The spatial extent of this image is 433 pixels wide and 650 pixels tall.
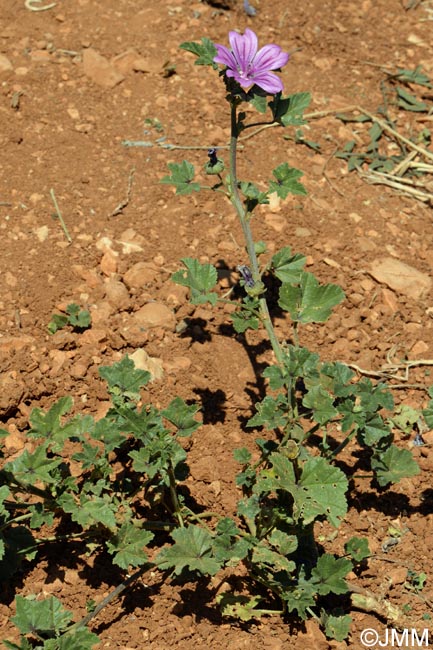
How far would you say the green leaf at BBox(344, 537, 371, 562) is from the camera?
3.09 metres

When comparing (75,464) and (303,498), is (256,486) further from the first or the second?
(75,464)

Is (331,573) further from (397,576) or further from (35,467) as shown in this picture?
(35,467)

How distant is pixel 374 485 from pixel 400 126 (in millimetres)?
2379

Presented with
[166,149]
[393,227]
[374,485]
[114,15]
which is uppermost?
[114,15]

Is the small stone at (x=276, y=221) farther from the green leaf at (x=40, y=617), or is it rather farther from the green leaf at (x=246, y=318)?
the green leaf at (x=40, y=617)

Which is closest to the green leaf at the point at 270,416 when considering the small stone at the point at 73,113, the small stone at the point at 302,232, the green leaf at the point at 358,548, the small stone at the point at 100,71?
the green leaf at the point at 358,548

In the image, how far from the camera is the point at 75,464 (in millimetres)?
3404

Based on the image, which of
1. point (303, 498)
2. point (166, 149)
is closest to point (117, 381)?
point (303, 498)

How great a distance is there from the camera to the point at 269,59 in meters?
3.12

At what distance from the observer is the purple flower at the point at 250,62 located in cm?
292

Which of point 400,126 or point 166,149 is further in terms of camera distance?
point 400,126

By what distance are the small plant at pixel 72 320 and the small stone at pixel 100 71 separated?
61.6 inches

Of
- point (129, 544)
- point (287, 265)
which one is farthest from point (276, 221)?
point (129, 544)

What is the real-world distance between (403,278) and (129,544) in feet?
6.55
